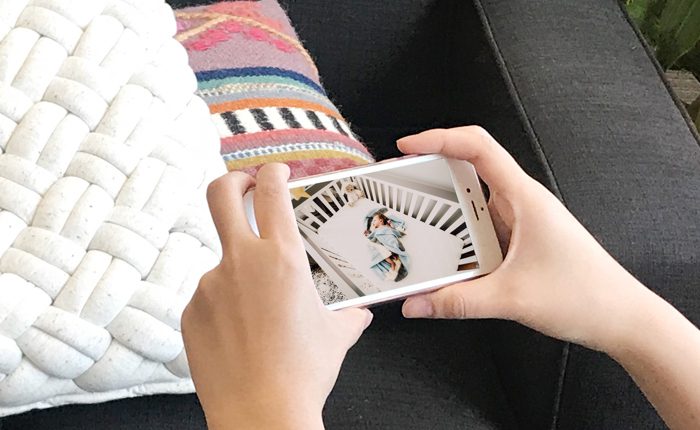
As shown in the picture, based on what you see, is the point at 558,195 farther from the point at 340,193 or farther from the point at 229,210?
the point at 229,210

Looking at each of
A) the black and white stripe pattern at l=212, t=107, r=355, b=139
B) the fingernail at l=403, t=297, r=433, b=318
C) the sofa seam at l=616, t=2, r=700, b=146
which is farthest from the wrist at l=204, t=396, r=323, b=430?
the sofa seam at l=616, t=2, r=700, b=146

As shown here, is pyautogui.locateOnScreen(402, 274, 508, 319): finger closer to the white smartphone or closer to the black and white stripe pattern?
the white smartphone

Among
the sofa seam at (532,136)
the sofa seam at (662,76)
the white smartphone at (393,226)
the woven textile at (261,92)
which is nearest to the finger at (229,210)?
the white smartphone at (393,226)

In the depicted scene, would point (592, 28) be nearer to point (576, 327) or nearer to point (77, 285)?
point (576, 327)

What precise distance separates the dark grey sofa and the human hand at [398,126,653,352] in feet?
0.41

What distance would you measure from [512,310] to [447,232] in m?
0.09

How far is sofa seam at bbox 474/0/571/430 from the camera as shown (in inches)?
29.6

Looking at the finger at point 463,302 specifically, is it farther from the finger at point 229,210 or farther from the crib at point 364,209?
the finger at point 229,210

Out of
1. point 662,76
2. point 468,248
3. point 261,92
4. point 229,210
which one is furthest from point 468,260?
point 662,76

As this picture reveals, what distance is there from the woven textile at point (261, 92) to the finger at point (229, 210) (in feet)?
0.82

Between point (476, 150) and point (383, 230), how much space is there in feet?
0.32

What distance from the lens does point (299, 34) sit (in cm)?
106

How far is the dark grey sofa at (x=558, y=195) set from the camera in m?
0.75

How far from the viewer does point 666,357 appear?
62cm
